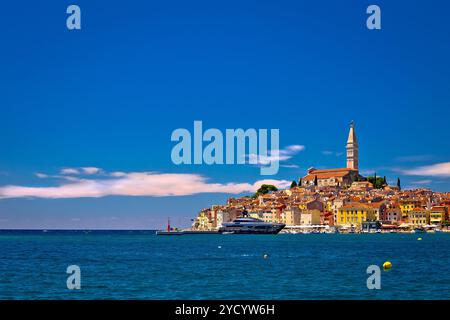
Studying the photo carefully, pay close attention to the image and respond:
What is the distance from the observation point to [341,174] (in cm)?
17762

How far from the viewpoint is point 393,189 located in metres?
166

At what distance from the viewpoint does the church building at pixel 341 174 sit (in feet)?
581

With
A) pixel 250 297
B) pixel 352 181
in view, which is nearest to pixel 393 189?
pixel 352 181

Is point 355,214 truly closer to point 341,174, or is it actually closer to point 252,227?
point 252,227

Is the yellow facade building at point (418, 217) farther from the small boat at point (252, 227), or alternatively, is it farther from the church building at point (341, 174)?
the church building at point (341, 174)

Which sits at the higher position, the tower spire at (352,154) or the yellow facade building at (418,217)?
the tower spire at (352,154)

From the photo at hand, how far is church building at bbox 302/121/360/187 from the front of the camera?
581 feet

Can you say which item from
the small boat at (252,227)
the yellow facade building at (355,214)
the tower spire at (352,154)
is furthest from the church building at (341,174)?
the small boat at (252,227)

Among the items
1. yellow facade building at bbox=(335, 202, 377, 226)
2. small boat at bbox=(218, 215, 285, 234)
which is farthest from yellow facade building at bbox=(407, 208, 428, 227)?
small boat at bbox=(218, 215, 285, 234)

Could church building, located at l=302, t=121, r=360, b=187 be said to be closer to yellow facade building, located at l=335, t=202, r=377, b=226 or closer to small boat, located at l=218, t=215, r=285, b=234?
yellow facade building, located at l=335, t=202, r=377, b=226

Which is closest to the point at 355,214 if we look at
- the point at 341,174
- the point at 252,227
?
the point at 252,227
